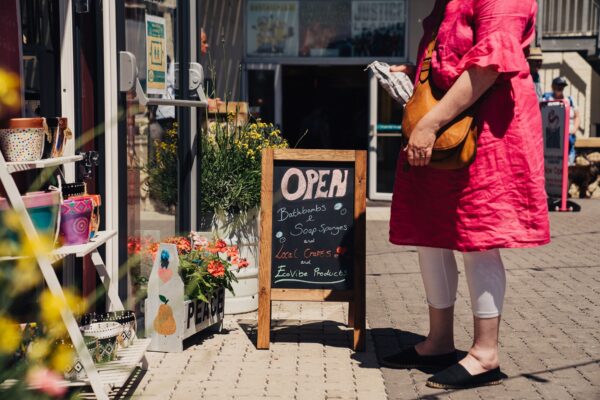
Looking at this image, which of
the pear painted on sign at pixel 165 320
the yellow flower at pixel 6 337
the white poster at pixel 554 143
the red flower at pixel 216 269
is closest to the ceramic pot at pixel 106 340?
the pear painted on sign at pixel 165 320

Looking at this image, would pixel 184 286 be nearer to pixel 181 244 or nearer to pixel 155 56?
pixel 181 244

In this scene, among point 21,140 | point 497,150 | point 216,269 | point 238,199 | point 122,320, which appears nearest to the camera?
point 21,140

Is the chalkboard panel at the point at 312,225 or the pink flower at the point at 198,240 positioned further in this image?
the pink flower at the point at 198,240

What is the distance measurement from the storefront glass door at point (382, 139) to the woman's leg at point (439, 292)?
8474 mm

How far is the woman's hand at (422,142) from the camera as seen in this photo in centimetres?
371

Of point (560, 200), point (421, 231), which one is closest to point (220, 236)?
point (421, 231)

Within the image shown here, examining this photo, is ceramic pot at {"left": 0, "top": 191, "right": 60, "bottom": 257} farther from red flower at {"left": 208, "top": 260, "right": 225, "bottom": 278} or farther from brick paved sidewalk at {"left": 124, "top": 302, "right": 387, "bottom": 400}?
red flower at {"left": 208, "top": 260, "right": 225, "bottom": 278}

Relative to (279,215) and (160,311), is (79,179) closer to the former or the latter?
(160,311)

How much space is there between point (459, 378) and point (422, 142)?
42.4 inches

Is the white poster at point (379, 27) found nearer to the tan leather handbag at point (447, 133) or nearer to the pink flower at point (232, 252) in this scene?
the pink flower at point (232, 252)

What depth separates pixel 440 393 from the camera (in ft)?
12.7

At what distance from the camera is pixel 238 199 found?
18.0 ft

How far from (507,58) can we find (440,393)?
1.49 metres

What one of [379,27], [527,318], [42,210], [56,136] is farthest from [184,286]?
[379,27]
